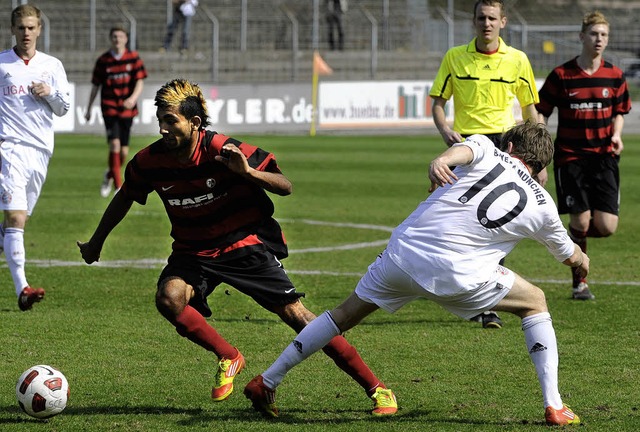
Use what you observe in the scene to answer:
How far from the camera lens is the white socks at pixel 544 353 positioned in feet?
17.5

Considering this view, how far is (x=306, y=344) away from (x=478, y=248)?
37.8 inches

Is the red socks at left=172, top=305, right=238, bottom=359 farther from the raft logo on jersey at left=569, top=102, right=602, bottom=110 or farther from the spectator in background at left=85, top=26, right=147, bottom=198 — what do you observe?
the spectator in background at left=85, top=26, right=147, bottom=198

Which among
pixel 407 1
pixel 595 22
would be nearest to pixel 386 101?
pixel 407 1

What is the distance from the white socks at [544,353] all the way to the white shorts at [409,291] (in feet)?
0.73

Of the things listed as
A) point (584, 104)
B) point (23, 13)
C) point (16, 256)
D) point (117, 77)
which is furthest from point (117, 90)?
point (584, 104)

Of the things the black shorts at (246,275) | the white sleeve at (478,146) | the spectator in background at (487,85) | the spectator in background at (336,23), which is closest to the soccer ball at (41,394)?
the black shorts at (246,275)

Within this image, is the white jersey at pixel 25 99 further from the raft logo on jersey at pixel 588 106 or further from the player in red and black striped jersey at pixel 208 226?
the raft logo on jersey at pixel 588 106

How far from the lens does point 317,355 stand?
7070mm

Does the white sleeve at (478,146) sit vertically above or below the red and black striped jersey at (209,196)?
above

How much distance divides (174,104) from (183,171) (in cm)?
36

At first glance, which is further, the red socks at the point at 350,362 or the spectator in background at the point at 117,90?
the spectator in background at the point at 117,90

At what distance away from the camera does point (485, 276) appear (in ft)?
17.4

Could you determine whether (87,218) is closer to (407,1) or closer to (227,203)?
(227,203)

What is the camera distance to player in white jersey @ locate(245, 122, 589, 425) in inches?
206
